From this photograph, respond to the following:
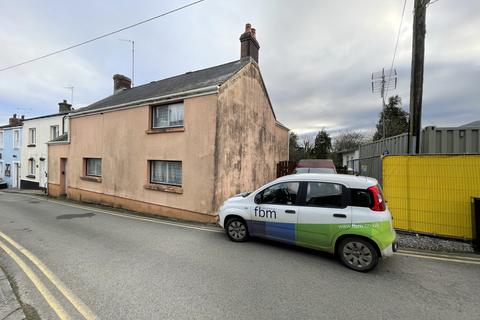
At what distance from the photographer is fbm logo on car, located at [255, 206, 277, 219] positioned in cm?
554

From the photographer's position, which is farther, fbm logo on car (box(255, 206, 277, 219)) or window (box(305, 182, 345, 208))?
fbm logo on car (box(255, 206, 277, 219))

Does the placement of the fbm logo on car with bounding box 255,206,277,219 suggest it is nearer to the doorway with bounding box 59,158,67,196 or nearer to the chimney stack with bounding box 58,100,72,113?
the doorway with bounding box 59,158,67,196

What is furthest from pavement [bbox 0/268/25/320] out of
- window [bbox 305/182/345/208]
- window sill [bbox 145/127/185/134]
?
window sill [bbox 145/127/185/134]

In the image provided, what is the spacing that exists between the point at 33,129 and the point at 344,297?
96.1 feet

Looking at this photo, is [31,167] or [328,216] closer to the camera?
[328,216]

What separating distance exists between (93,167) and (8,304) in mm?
11344

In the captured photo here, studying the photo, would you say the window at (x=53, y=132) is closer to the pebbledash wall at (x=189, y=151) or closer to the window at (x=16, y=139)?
the window at (x=16, y=139)

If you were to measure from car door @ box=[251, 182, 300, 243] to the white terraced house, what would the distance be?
819 inches

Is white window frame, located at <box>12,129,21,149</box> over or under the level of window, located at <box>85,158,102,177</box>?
over

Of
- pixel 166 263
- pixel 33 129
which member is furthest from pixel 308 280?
pixel 33 129

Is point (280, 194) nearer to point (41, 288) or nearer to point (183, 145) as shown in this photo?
point (41, 288)

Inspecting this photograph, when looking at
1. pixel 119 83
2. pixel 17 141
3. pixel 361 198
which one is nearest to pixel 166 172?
pixel 361 198

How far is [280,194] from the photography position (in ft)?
18.4

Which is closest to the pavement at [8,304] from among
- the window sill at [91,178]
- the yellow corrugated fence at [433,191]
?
the yellow corrugated fence at [433,191]
